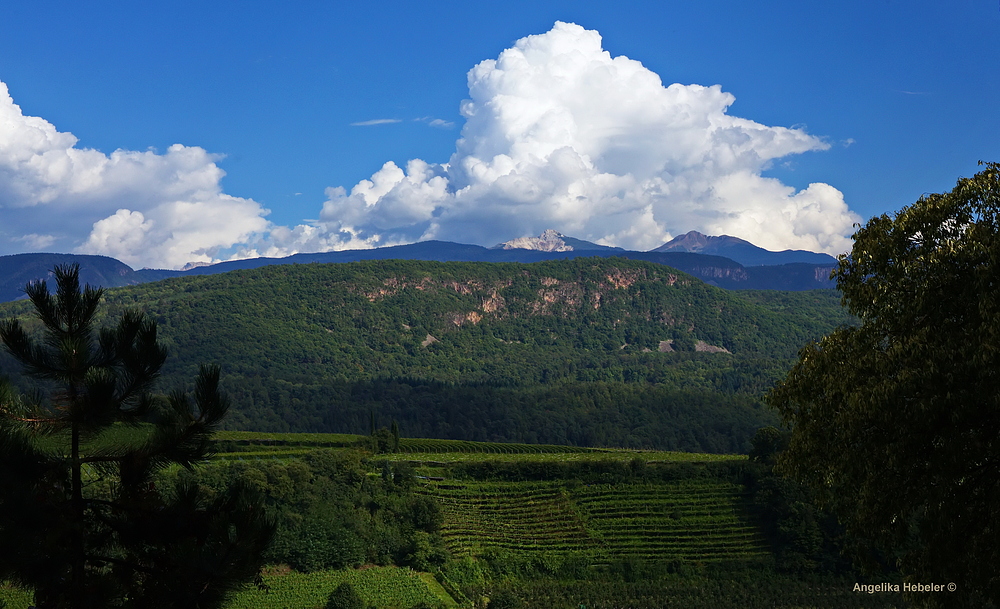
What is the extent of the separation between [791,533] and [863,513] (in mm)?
56043

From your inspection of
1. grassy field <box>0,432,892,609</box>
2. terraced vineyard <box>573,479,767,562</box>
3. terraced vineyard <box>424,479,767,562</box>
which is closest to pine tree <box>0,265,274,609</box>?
grassy field <box>0,432,892,609</box>

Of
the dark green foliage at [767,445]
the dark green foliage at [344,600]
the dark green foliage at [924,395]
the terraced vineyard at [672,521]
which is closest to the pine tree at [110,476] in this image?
the dark green foliage at [924,395]

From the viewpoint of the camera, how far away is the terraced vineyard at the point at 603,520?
224 ft

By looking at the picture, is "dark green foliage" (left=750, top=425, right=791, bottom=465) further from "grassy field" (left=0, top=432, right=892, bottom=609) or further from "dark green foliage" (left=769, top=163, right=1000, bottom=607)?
"dark green foliage" (left=769, top=163, right=1000, bottom=607)

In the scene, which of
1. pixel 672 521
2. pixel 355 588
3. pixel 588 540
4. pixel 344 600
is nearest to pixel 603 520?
pixel 588 540

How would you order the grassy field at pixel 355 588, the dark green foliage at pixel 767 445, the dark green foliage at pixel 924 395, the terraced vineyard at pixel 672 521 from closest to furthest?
the dark green foliage at pixel 924 395
the grassy field at pixel 355 588
the terraced vineyard at pixel 672 521
the dark green foliage at pixel 767 445

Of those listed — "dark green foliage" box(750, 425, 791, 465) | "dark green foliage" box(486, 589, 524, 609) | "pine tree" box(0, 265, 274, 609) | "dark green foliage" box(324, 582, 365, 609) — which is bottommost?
"dark green foliage" box(486, 589, 524, 609)

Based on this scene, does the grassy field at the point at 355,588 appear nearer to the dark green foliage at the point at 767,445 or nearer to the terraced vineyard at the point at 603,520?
the terraced vineyard at the point at 603,520

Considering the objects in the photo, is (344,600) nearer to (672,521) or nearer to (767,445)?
(672,521)

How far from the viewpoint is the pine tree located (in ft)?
38.9

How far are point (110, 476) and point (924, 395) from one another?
47.1ft

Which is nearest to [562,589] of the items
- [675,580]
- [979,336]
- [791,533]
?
[675,580]

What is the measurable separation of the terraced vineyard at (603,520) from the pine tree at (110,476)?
180 feet

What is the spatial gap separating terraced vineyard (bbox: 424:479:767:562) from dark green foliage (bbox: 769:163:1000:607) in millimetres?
51873
